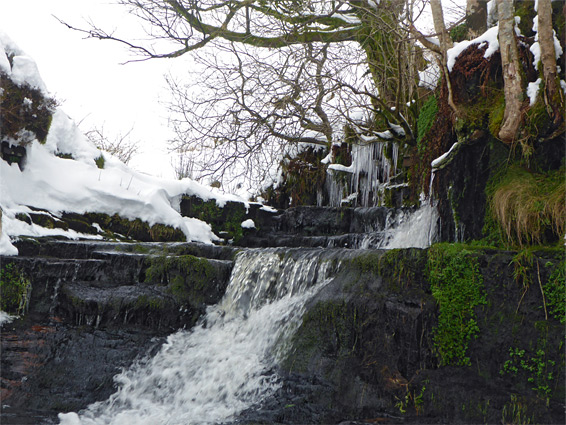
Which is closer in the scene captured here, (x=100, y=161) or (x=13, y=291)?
(x=13, y=291)

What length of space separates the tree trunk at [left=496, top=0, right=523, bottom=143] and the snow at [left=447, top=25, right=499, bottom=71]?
398 millimetres

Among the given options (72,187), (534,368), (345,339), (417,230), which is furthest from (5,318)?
(417,230)

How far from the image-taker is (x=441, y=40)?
254 inches

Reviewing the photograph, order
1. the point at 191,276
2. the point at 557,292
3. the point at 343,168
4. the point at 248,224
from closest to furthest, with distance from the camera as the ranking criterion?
the point at 557,292, the point at 191,276, the point at 343,168, the point at 248,224

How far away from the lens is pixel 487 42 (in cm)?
577

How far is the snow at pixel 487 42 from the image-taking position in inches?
223

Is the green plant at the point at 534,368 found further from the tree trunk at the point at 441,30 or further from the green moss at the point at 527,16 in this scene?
the green moss at the point at 527,16

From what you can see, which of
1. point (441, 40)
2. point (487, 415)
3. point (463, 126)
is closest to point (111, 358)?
point (487, 415)

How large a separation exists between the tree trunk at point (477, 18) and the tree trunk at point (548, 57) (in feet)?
6.89

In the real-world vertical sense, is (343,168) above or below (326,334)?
above

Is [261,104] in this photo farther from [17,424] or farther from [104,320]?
[17,424]

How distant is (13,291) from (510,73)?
7.02 metres

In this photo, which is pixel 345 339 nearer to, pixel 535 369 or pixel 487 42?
pixel 535 369

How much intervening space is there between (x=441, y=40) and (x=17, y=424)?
703 cm
